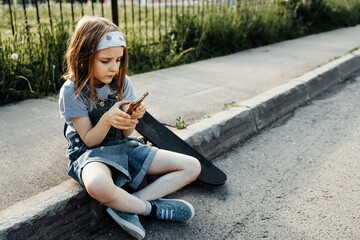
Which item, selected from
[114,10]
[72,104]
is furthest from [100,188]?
[114,10]

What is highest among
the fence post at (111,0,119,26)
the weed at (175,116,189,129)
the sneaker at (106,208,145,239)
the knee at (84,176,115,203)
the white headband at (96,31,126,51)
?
the white headband at (96,31,126,51)

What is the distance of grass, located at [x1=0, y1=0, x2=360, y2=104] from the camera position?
3855mm

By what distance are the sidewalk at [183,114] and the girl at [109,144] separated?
0.57 feet

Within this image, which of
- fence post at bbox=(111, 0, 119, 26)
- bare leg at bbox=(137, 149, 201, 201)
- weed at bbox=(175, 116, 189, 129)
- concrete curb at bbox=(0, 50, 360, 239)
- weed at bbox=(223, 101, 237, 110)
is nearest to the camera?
concrete curb at bbox=(0, 50, 360, 239)

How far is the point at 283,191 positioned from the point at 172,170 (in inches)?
28.8

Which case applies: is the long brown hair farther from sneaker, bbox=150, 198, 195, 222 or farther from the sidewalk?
sneaker, bbox=150, 198, 195, 222

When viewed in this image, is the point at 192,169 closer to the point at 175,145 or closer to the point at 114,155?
the point at 175,145

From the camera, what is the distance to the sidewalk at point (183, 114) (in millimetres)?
1905

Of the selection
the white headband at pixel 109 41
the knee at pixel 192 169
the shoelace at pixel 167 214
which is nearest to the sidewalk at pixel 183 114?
the shoelace at pixel 167 214

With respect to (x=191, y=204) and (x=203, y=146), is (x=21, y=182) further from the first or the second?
(x=203, y=146)

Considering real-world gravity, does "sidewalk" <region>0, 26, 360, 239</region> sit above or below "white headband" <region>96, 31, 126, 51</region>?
below

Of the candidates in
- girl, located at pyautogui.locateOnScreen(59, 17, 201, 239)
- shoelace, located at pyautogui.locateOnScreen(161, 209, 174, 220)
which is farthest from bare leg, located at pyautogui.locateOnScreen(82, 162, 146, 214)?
shoelace, located at pyautogui.locateOnScreen(161, 209, 174, 220)

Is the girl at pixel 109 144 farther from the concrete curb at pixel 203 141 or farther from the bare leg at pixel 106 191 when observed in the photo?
the concrete curb at pixel 203 141

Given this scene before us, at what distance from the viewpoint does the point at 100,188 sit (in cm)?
187
